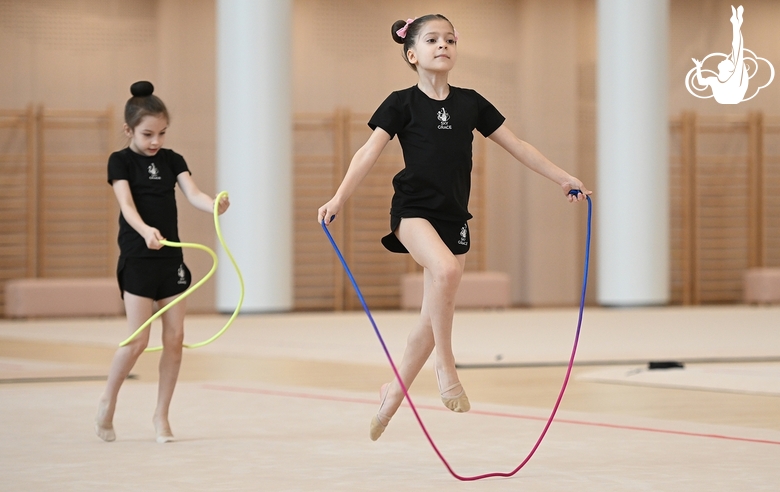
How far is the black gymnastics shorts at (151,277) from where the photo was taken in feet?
12.2

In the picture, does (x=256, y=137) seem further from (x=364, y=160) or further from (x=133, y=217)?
(x=364, y=160)

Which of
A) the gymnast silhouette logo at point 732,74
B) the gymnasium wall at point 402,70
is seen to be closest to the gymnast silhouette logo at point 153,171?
the gymnasium wall at point 402,70

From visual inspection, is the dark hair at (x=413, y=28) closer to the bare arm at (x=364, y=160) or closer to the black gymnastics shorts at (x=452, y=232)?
the bare arm at (x=364, y=160)

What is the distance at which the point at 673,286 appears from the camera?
13.5 meters

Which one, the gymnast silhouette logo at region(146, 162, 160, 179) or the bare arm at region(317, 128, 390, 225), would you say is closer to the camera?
the bare arm at region(317, 128, 390, 225)

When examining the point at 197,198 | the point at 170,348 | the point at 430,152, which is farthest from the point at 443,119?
the point at 170,348

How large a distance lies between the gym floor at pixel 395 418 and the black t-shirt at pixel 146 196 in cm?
67

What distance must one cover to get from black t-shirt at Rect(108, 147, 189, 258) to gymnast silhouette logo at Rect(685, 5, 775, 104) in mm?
10469

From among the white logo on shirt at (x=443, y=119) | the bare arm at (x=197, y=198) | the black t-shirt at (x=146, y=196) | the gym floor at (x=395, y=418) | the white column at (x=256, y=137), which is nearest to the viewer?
the gym floor at (x=395, y=418)

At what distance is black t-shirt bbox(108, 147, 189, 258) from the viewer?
3.72 m

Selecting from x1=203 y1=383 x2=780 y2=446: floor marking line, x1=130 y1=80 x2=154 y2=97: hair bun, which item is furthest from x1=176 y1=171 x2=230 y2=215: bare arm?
x1=203 y1=383 x2=780 y2=446: floor marking line

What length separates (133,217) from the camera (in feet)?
11.8

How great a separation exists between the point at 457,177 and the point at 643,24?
9.48 m

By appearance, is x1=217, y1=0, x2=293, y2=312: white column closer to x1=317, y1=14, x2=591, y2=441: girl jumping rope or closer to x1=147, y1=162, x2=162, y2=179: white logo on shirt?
x1=147, y1=162, x2=162, y2=179: white logo on shirt
